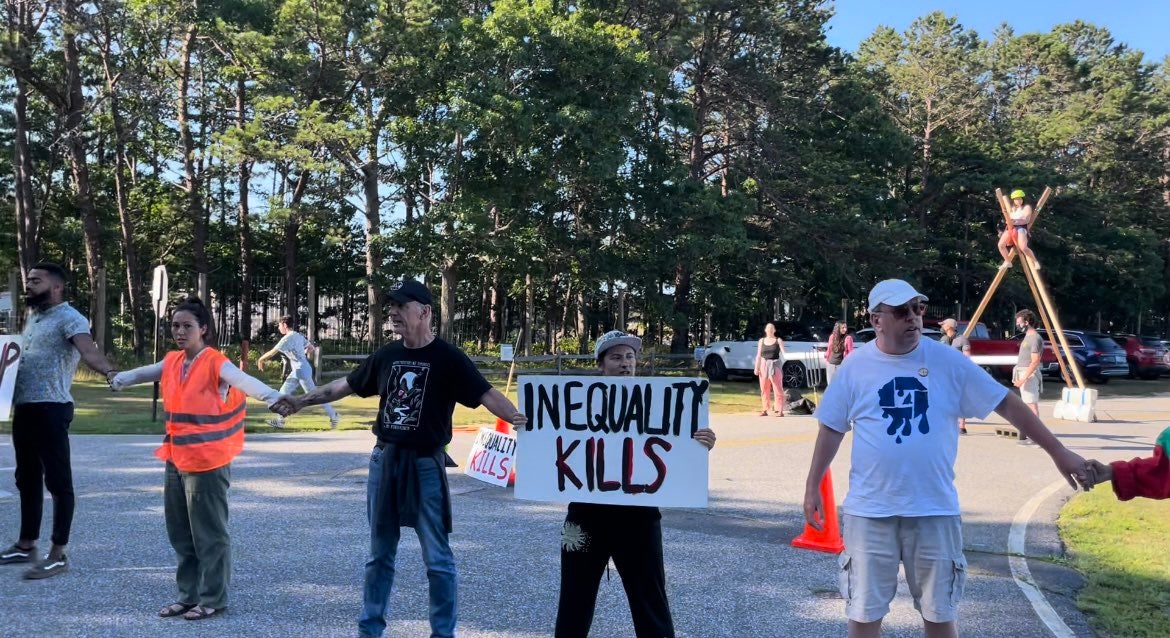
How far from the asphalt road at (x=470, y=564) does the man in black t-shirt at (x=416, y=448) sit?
58 centimetres

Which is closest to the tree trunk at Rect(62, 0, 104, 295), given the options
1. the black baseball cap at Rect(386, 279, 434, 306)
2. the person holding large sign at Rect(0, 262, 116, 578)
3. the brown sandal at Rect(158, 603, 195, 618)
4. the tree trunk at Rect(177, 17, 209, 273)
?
the tree trunk at Rect(177, 17, 209, 273)

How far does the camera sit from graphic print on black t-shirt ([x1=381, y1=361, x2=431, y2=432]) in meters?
4.62

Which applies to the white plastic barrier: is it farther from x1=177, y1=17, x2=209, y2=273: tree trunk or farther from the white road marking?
x1=177, y1=17, x2=209, y2=273: tree trunk

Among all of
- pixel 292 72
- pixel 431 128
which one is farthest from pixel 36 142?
pixel 431 128

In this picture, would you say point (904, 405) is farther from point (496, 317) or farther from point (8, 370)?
point (496, 317)

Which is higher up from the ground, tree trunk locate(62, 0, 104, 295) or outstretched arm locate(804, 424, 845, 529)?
tree trunk locate(62, 0, 104, 295)

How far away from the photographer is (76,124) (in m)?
27.7

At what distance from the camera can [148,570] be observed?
620 centimetres

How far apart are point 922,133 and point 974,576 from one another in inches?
1536

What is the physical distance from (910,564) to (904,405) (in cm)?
63

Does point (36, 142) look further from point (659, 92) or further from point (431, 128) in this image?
point (659, 92)

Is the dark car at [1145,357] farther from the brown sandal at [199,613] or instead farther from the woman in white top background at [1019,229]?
the brown sandal at [199,613]

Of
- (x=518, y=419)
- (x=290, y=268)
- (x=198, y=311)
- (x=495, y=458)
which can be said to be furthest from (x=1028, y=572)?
(x=290, y=268)

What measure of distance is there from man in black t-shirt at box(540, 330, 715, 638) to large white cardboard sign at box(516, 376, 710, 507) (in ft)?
0.28
